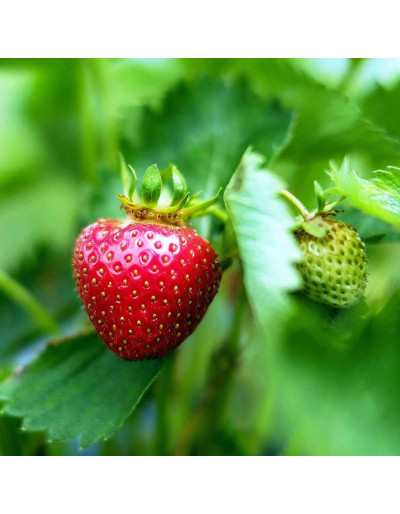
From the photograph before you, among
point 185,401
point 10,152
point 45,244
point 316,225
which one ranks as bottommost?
point 185,401

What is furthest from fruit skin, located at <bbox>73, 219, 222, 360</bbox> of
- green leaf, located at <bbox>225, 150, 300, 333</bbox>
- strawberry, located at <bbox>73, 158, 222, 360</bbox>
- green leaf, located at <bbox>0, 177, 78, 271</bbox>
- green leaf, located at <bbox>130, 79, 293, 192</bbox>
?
green leaf, located at <bbox>0, 177, 78, 271</bbox>

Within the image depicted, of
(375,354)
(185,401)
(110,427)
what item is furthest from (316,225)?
(185,401)

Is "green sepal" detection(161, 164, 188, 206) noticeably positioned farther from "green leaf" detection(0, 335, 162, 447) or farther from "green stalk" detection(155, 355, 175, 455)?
"green stalk" detection(155, 355, 175, 455)

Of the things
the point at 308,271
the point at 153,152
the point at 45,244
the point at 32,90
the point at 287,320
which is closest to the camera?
the point at 287,320

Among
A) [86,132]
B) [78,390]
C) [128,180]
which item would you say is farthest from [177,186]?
[86,132]

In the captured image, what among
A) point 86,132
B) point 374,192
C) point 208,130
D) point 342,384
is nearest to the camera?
point 342,384

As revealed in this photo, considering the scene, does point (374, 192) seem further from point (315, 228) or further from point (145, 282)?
point (145, 282)

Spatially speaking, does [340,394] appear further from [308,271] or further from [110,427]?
[110,427]
